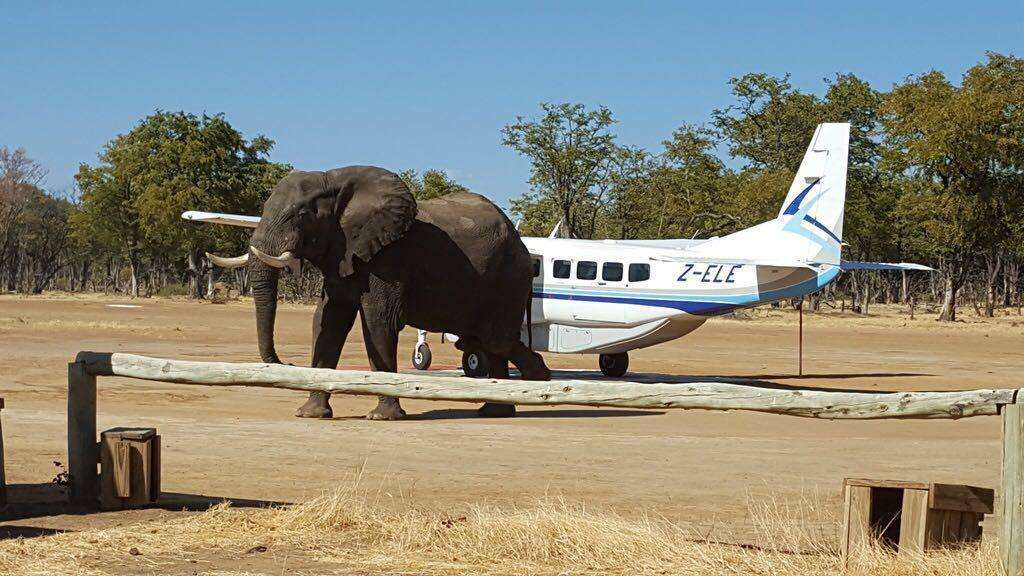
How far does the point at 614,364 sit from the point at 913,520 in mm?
17564

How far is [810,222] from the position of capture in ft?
83.1

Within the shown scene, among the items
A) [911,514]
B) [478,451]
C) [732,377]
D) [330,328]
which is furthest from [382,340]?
[732,377]

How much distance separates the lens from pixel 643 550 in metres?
8.91

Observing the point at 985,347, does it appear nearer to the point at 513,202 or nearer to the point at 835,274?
the point at 835,274

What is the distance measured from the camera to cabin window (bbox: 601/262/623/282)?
2498 cm

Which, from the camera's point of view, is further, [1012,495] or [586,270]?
[586,270]

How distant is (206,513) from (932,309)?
7329 cm

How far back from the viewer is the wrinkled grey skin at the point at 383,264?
A: 17.4m

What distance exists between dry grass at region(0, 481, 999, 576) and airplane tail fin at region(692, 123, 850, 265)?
50.7 ft

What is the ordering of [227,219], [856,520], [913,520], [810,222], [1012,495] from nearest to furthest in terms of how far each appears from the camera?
[1012,495]
[913,520]
[856,520]
[810,222]
[227,219]

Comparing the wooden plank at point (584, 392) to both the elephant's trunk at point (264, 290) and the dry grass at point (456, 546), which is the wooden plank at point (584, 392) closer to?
the dry grass at point (456, 546)

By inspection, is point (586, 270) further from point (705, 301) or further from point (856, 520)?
point (856, 520)

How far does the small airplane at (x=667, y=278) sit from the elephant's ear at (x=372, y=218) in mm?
6714

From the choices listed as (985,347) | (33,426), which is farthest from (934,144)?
(33,426)
